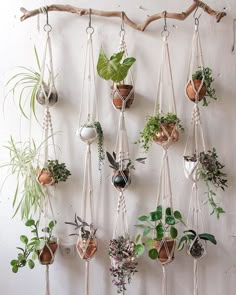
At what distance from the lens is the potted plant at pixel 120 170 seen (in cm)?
160

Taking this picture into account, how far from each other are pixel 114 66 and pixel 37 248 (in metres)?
0.86

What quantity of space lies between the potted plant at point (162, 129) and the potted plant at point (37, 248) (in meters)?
0.59

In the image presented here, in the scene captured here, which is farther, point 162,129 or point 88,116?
point 88,116

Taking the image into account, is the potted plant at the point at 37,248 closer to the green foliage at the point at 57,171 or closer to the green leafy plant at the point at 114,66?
the green foliage at the point at 57,171

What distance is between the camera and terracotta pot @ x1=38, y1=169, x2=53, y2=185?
1.62 meters

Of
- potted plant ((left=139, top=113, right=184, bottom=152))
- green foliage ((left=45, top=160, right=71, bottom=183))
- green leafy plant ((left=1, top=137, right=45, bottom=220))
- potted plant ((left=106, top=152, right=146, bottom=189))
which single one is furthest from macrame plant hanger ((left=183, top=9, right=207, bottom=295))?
green leafy plant ((left=1, top=137, right=45, bottom=220))

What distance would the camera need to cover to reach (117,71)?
5.08 ft

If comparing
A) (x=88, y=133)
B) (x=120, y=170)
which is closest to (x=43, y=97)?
(x=88, y=133)

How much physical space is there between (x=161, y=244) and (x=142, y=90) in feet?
2.25

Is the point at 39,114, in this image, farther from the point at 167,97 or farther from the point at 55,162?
the point at 167,97

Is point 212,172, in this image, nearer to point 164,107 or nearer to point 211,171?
point 211,171

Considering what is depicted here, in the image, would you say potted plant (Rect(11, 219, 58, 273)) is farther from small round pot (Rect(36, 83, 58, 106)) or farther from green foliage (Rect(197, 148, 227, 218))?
green foliage (Rect(197, 148, 227, 218))

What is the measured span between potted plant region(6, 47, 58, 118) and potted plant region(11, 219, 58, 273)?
531 mm

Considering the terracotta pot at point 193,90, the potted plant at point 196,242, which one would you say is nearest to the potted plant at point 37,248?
the potted plant at point 196,242
